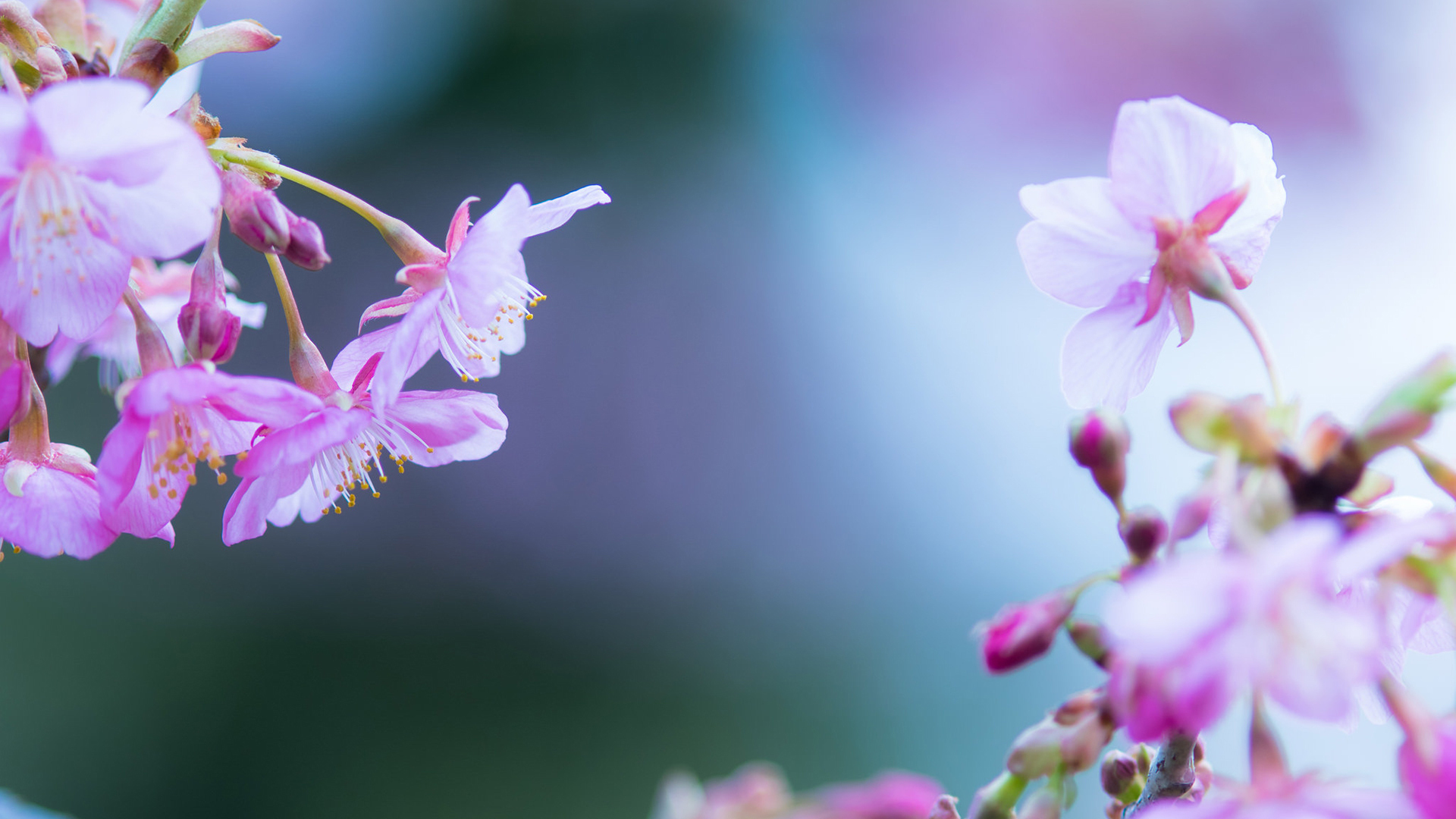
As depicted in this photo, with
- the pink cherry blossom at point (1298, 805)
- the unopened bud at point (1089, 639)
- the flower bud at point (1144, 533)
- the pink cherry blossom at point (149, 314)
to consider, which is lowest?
→ the pink cherry blossom at point (1298, 805)

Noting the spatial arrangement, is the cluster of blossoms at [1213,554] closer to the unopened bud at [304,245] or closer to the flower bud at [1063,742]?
the flower bud at [1063,742]

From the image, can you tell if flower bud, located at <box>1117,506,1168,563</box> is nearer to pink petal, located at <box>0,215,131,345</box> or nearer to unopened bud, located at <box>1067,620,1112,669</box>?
unopened bud, located at <box>1067,620,1112,669</box>

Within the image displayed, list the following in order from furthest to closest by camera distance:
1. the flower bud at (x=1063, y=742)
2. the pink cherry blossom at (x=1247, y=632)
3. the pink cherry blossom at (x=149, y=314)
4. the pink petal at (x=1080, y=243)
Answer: the pink cherry blossom at (x=149, y=314), the pink petal at (x=1080, y=243), the flower bud at (x=1063, y=742), the pink cherry blossom at (x=1247, y=632)

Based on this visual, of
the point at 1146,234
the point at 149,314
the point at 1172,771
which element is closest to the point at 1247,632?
the point at 1172,771

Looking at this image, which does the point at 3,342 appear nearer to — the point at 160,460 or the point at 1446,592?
the point at 160,460

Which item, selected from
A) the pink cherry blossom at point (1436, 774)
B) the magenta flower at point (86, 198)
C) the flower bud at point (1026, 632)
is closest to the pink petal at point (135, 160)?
the magenta flower at point (86, 198)
